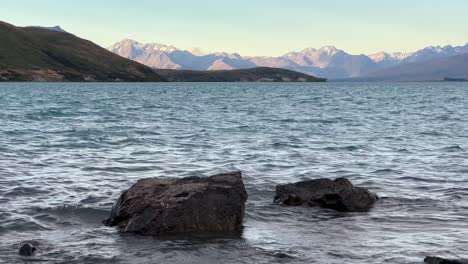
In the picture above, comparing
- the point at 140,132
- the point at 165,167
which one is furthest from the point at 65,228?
the point at 140,132

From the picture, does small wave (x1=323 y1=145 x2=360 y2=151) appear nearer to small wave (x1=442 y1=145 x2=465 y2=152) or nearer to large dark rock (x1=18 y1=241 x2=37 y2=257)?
small wave (x1=442 y1=145 x2=465 y2=152)

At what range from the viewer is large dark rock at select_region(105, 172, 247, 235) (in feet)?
50.7

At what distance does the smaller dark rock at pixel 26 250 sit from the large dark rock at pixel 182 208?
288cm

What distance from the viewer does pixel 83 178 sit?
2284cm

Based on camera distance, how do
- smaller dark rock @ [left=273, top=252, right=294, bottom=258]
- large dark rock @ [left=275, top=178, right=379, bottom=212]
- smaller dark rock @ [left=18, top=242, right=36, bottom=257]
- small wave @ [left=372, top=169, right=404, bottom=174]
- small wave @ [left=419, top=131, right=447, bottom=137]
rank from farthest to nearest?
1. small wave @ [left=419, top=131, right=447, bottom=137]
2. small wave @ [left=372, top=169, right=404, bottom=174]
3. large dark rock @ [left=275, top=178, right=379, bottom=212]
4. smaller dark rock @ [left=273, top=252, right=294, bottom=258]
5. smaller dark rock @ [left=18, top=242, right=36, bottom=257]

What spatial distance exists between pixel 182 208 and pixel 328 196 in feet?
18.8

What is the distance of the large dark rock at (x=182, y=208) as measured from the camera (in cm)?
1545

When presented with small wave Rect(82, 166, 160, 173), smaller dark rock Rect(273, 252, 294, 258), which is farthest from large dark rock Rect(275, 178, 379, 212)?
small wave Rect(82, 166, 160, 173)

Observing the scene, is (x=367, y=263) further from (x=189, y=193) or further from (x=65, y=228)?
(x=65, y=228)

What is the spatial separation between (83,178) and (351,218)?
11176mm

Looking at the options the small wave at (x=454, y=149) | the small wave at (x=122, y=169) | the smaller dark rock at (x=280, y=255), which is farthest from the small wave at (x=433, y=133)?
the smaller dark rock at (x=280, y=255)

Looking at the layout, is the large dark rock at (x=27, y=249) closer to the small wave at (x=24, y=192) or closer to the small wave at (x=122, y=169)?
the small wave at (x=24, y=192)

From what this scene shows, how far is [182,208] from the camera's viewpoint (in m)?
15.6

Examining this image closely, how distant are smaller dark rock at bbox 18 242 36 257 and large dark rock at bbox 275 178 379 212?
8.85m
